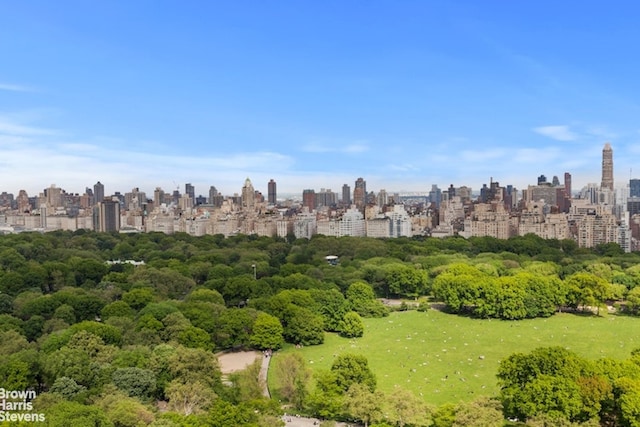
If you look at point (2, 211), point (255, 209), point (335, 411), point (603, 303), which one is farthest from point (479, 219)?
point (2, 211)

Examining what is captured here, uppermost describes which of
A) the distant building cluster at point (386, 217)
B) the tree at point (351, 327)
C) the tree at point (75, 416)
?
the distant building cluster at point (386, 217)

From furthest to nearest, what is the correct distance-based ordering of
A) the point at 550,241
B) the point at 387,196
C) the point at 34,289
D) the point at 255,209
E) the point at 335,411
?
1. the point at 387,196
2. the point at 255,209
3. the point at 550,241
4. the point at 34,289
5. the point at 335,411

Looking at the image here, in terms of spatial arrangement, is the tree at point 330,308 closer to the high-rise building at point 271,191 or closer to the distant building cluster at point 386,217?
the distant building cluster at point 386,217

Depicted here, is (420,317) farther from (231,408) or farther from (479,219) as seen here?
(479,219)

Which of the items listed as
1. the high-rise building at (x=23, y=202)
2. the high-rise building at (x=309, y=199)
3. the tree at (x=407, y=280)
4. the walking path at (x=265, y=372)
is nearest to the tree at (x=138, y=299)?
the walking path at (x=265, y=372)

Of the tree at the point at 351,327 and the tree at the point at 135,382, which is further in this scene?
the tree at the point at 351,327
